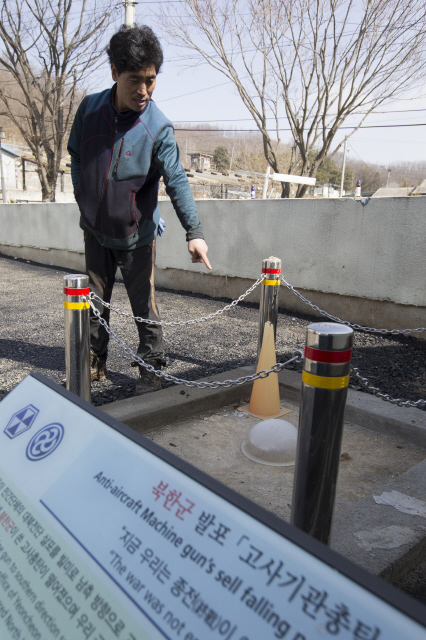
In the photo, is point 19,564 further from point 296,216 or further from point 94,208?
point 296,216

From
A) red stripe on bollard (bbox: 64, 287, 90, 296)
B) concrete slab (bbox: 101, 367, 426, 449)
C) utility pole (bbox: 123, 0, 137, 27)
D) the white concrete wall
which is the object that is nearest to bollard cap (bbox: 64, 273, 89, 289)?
red stripe on bollard (bbox: 64, 287, 90, 296)

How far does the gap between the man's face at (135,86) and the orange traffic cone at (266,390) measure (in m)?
1.76

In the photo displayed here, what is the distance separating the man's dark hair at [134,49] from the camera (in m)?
2.78

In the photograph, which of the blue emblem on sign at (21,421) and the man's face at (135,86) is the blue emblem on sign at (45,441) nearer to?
the blue emblem on sign at (21,421)

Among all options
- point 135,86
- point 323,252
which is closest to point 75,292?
point 135,86

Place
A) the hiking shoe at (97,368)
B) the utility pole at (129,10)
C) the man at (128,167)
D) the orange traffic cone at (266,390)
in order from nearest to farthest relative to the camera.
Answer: the man at (128,167) < the orange traffic cone at (266,390) < the hiking shoe at (97,368) < the utility pole at (129,10)

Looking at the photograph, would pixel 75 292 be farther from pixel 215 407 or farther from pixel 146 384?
pixel 215 407

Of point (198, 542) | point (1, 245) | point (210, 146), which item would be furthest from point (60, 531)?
point (210, 146)

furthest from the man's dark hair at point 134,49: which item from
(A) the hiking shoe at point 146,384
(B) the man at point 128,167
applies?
(A) the hiking shoe at point 146,384

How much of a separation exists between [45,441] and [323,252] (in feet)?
17.3

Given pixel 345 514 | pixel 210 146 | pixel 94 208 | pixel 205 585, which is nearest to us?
pixel 205 585

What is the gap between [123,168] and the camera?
3.12 metres

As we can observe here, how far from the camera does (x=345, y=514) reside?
7.29ft

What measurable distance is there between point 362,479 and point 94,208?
241 centimetres
